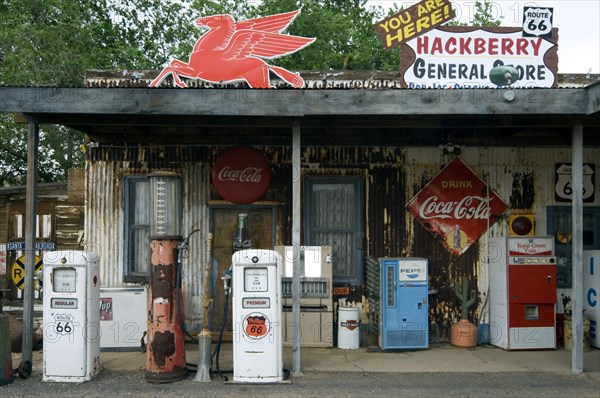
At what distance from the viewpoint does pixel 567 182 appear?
10.5 m

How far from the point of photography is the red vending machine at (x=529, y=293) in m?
9.60

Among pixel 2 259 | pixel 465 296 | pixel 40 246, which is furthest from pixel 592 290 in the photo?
pixel 2 259

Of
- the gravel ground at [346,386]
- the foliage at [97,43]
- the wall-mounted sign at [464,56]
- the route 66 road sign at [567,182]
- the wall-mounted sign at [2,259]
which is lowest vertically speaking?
the gravel ground at [346,386]

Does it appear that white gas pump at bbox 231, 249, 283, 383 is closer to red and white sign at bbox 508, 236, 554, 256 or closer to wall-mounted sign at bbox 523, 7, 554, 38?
red and white sign at bbox 508, 236, 554, 256

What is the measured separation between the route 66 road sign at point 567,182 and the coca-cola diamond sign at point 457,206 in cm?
99

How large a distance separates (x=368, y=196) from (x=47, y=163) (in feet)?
53.0

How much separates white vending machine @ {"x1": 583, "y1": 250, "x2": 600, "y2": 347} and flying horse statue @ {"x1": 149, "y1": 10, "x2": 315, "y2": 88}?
572cm

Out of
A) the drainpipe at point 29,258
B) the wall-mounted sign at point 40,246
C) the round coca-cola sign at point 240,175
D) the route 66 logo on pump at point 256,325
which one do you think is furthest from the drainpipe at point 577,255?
the wall-mounted sign at point 40,246

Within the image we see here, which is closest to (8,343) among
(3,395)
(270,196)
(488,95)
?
(3,395)

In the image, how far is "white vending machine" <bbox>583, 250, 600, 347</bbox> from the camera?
973cm

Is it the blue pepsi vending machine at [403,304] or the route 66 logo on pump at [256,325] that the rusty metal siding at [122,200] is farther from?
the blue pepsi vending machine at [403,304]

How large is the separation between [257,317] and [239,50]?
14.4 feet

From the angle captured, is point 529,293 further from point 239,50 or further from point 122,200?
point 122,200

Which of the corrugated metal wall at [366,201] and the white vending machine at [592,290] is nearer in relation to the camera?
the white vending machine at [592,290]
